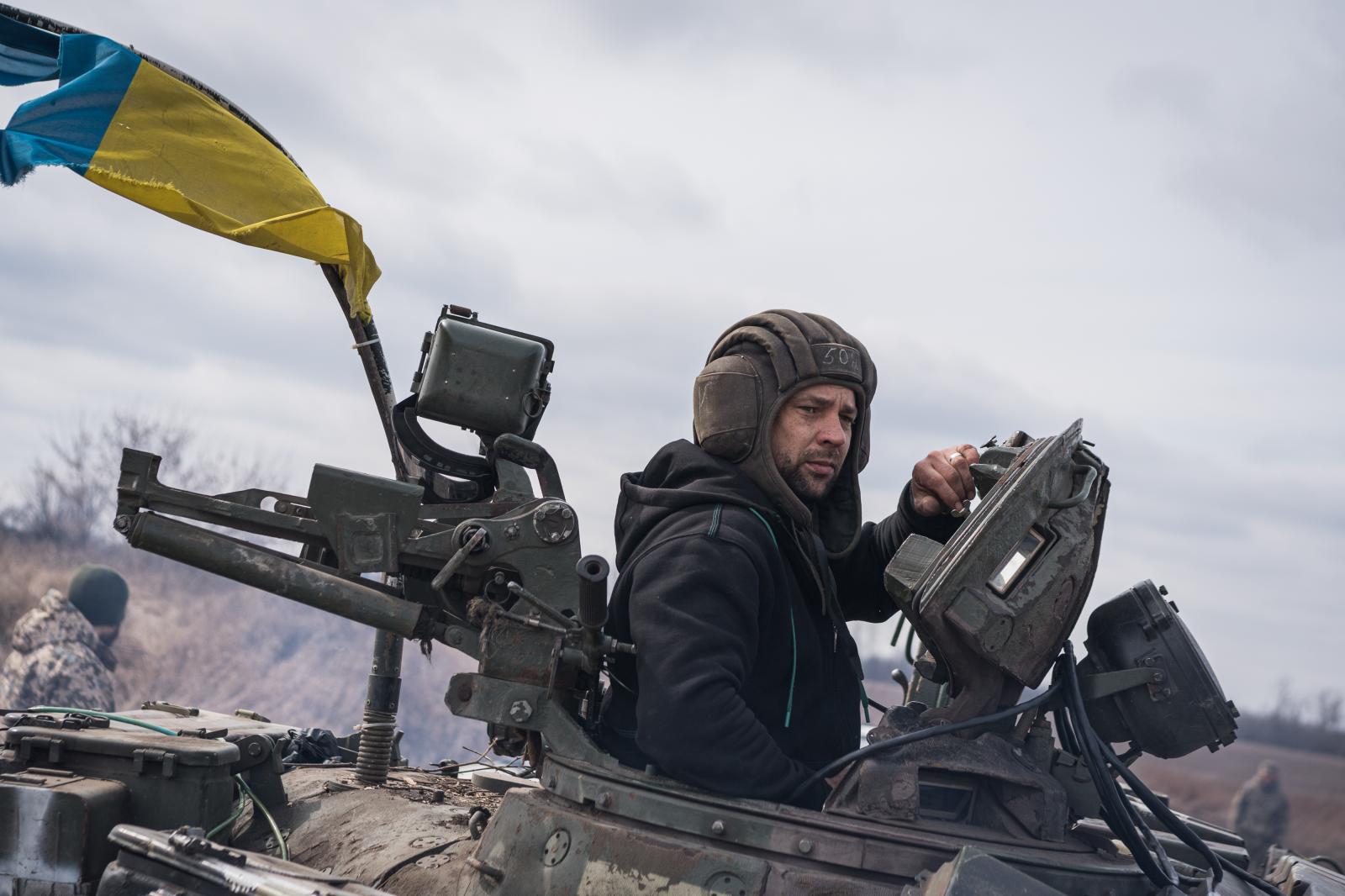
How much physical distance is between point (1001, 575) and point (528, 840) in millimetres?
1567

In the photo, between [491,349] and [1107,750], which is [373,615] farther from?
[1107,750]

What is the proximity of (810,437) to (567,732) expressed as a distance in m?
1.29

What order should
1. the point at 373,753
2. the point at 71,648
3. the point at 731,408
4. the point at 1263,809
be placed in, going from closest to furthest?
the point at 731,408, the point at 373,753, the point at 71,648, the point at 1263,809

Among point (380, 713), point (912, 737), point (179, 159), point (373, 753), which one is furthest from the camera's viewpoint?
point (179, 159)

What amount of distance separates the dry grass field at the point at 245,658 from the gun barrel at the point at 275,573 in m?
24.9

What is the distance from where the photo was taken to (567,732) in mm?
4262

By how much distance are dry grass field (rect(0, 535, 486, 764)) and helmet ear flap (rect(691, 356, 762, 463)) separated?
25091 mm

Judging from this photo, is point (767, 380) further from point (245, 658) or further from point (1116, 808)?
point (245, 658)

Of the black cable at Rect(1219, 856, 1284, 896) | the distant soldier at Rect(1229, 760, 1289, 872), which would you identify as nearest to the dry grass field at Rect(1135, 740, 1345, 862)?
the distant soldier at Rect(1229, 760, 1289, 872)

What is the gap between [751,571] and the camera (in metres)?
4.20

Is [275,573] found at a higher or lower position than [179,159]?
lower

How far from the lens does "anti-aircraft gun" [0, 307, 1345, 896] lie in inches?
149

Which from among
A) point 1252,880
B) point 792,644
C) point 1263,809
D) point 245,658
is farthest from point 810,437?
point 245,658

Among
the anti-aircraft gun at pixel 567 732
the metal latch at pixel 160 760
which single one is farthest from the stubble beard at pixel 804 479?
the metal latch at pixel 160 760
